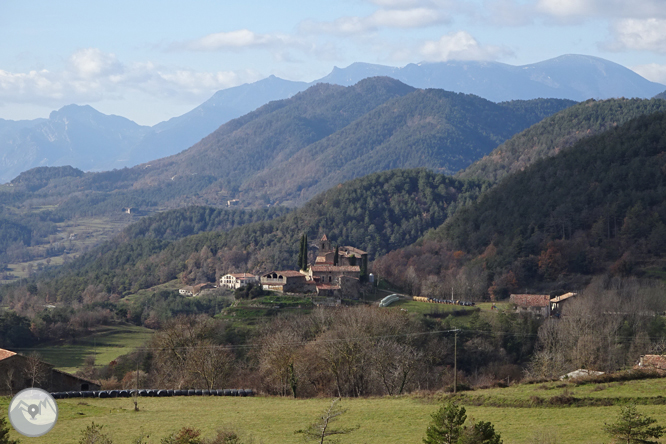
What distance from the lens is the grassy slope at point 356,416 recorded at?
3466 cm

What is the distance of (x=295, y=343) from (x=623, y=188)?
96957 millimetres

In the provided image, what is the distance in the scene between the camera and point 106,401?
4753cm

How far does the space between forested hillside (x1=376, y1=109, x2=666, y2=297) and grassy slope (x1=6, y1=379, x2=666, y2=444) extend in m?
74.3

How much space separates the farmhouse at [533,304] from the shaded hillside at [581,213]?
21.7 meters

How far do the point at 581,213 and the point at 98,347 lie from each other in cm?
8967

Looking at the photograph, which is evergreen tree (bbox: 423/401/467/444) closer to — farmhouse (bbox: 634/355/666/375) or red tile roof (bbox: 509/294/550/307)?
farmhouse (bbox: 634/355/666/375)

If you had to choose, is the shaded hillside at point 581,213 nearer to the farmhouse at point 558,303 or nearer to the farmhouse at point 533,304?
the farmhouse at point 558,303

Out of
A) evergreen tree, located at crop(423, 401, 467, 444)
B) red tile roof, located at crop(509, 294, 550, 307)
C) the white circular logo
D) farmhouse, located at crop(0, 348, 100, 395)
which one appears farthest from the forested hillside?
the white circular logo

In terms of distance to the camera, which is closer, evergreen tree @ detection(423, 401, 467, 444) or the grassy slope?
evergreen tree @ detection(423, 401, 467, 444)

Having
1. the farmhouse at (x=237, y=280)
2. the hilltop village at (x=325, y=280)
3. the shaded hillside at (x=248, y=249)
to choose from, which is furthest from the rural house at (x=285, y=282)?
the shaded hillside at (x=248, y=249)

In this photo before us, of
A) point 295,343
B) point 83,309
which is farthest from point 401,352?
point 83,309

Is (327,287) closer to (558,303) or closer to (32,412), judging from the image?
(558,303)

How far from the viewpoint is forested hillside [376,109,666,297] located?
12100cm

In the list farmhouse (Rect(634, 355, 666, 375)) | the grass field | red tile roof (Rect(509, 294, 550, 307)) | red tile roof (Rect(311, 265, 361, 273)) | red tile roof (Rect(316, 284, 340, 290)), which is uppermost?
red tile roof (Rect(311, 265, 361, 273))
